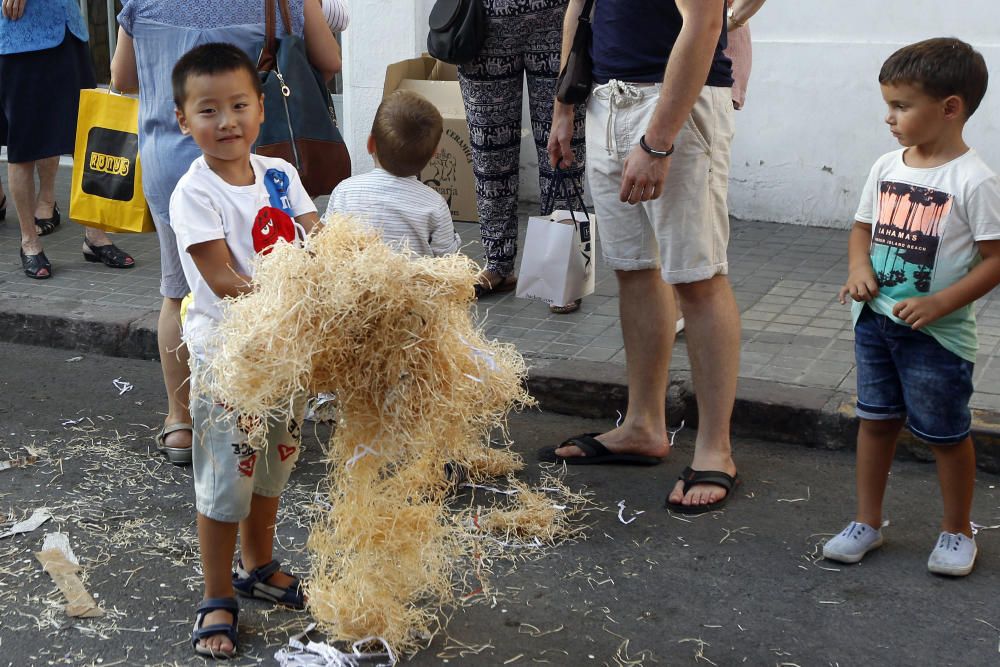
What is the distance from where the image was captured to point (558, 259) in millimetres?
4609

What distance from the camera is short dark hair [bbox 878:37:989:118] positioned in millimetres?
3219

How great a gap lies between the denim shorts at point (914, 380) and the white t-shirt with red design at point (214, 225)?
66.0 inches

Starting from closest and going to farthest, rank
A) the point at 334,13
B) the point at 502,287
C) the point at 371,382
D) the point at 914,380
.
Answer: the point at 371,382 < the point at 914,380 < the point at 334,13 < the point at 502,287

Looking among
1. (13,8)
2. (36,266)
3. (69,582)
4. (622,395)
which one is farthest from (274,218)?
(13,8)

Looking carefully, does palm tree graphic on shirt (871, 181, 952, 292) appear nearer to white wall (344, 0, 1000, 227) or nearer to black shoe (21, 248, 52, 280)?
white wall (344, 0, 1000, 227)

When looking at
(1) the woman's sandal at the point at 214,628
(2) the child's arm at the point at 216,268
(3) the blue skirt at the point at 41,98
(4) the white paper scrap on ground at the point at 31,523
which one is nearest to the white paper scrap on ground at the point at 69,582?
(4) the white paper scrap on ground at the point at 31,523

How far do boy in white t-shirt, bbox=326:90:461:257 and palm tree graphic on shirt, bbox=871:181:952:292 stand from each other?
4.29ft

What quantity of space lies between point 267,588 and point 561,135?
194 centimetres

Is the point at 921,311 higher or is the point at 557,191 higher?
the point at 921,311

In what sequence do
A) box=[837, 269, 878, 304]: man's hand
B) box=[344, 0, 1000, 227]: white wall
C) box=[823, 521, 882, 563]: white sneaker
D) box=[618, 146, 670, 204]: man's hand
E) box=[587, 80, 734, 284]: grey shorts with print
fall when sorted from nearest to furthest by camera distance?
box=[837, 269, 878, 304]: man's hand → box=[823, 521, 882, 563]: white sneaker → box=[618, 146, 670, 204]: man's hand → box=[587, 80, 734, 284]: grey shorts with print → box=[344, 0, 1000, 227]: white wall

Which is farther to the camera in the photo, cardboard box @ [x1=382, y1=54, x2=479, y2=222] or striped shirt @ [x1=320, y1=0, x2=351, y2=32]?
cardboard box @ [x1=382, y1=54, x2=479, y2=222]

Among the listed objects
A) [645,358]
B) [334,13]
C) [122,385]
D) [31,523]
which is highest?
[334,13]

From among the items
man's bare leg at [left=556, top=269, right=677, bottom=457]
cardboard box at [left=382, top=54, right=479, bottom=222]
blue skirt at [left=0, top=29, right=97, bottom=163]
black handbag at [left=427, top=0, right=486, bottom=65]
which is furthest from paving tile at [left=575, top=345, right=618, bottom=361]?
blue skirt at [left=0, top=29, right=97, bottom=163]

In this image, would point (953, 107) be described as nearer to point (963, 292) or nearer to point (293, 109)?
point (963, 292)
